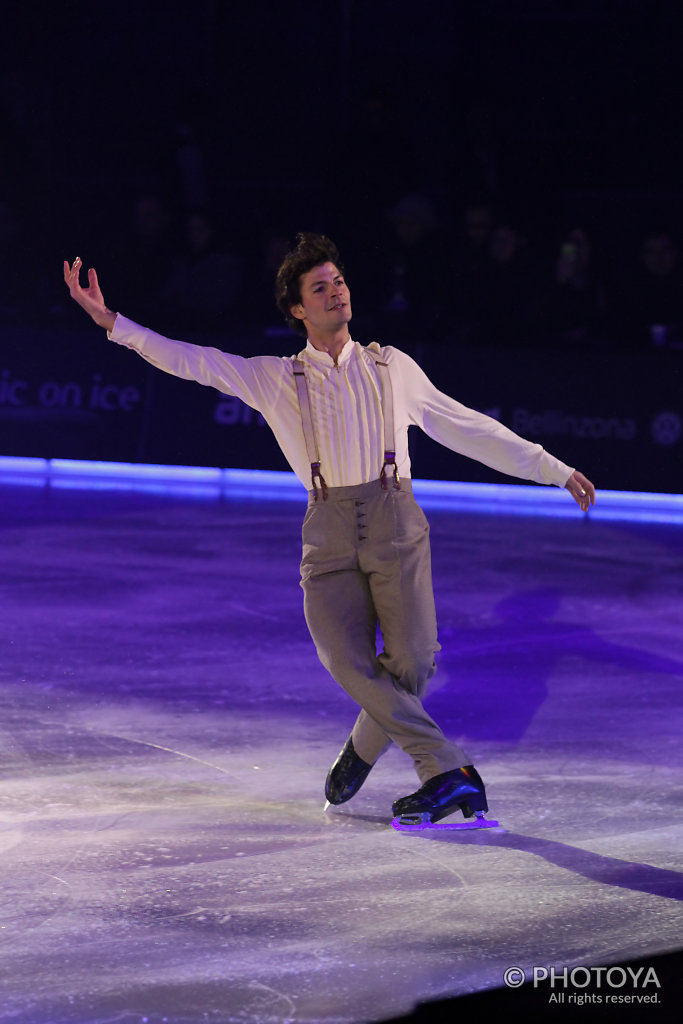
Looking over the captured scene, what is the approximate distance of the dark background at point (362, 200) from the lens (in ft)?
41.5

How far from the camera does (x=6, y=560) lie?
8.95m

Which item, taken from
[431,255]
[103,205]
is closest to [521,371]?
[431,255]

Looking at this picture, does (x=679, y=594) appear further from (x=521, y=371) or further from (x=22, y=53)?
(x=22, y=53)

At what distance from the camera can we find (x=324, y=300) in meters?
4.66

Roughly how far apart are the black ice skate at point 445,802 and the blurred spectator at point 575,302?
8.32m

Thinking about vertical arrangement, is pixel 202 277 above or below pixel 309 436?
above

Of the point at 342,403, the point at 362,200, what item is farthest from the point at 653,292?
the point at 342,403

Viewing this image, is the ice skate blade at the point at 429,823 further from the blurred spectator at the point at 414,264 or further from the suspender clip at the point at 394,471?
the blurred spectator at the point at 414,264

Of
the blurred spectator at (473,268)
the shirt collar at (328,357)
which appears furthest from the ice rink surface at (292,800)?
the blurred spectator at (473,268)

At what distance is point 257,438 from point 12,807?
340 inches

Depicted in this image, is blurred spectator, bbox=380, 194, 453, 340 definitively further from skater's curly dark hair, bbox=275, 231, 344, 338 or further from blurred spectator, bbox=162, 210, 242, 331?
skater's curly dark hair, bbox=275, 231, 344, 338

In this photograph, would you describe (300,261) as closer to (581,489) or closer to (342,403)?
(342,403)

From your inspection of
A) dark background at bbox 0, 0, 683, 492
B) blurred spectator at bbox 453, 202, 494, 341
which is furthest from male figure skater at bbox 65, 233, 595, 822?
blurred spectator at bbox 453, 202, 494, 341

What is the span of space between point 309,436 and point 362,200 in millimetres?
9513
